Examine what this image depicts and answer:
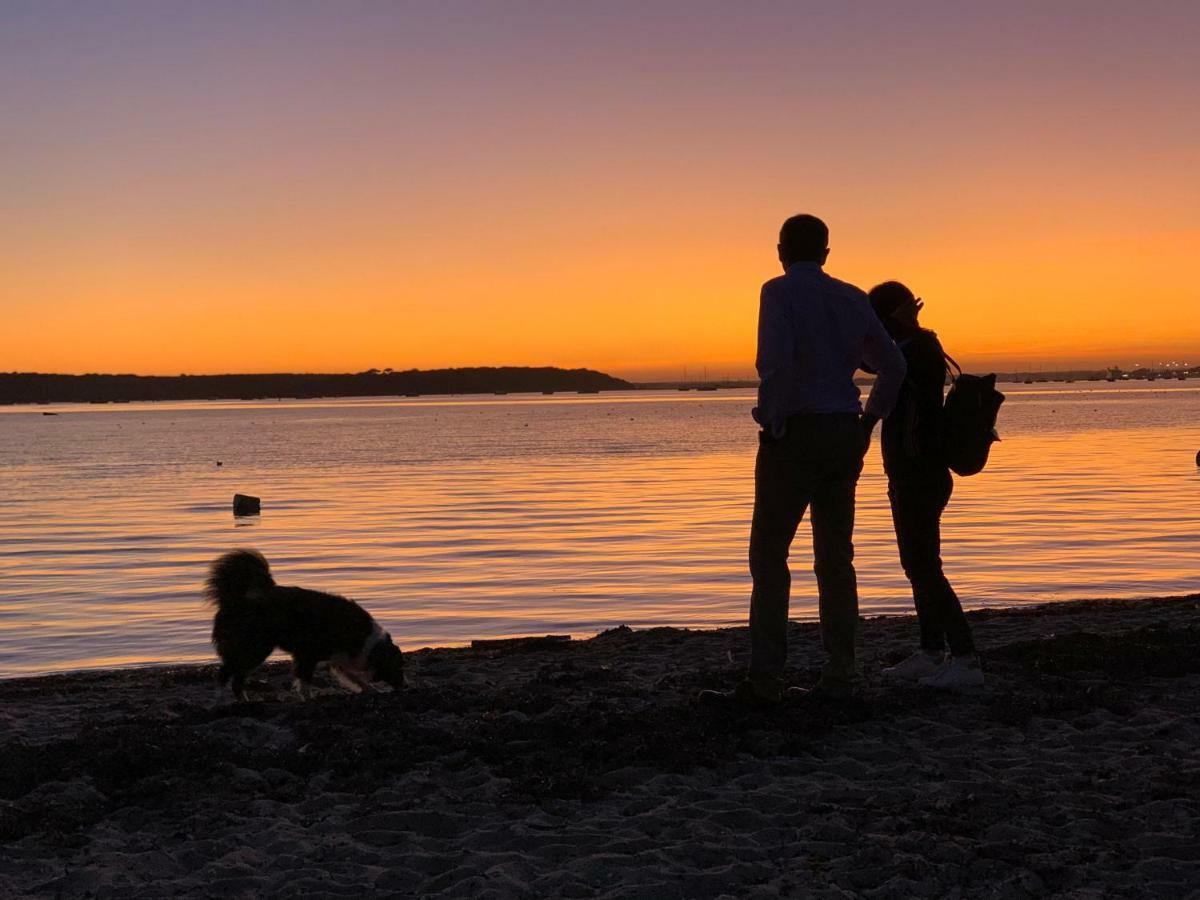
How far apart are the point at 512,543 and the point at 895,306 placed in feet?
51.6

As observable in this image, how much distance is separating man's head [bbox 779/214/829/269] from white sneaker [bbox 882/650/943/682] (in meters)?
2.86

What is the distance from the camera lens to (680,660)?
30.9ft

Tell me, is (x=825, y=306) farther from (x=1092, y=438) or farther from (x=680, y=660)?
(x=1092, y=438)

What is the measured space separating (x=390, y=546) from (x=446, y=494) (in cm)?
1226

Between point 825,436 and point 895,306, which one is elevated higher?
point 895,306

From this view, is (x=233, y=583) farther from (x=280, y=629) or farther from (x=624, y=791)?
(x=624, y=791)

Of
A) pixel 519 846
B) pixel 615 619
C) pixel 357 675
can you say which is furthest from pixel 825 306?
pixel 615 619

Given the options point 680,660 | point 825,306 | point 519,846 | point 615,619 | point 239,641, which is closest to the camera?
point 519,846

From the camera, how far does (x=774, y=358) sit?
6438 millimetres

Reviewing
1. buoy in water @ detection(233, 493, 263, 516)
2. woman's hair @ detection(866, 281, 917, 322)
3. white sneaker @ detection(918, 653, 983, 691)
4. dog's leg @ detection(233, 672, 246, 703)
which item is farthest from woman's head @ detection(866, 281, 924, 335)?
buoy in water @ detection(233, 493, 263, 516)

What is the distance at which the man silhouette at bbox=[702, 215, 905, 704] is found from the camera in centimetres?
654

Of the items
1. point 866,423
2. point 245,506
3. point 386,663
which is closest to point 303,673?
point 386,663

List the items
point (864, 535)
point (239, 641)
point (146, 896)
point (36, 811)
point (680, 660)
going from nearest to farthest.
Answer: point (146, 896), point (36, 811), point (239, 641), point (680, 660), point (864, 535)

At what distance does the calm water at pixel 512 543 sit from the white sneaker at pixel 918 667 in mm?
6087
